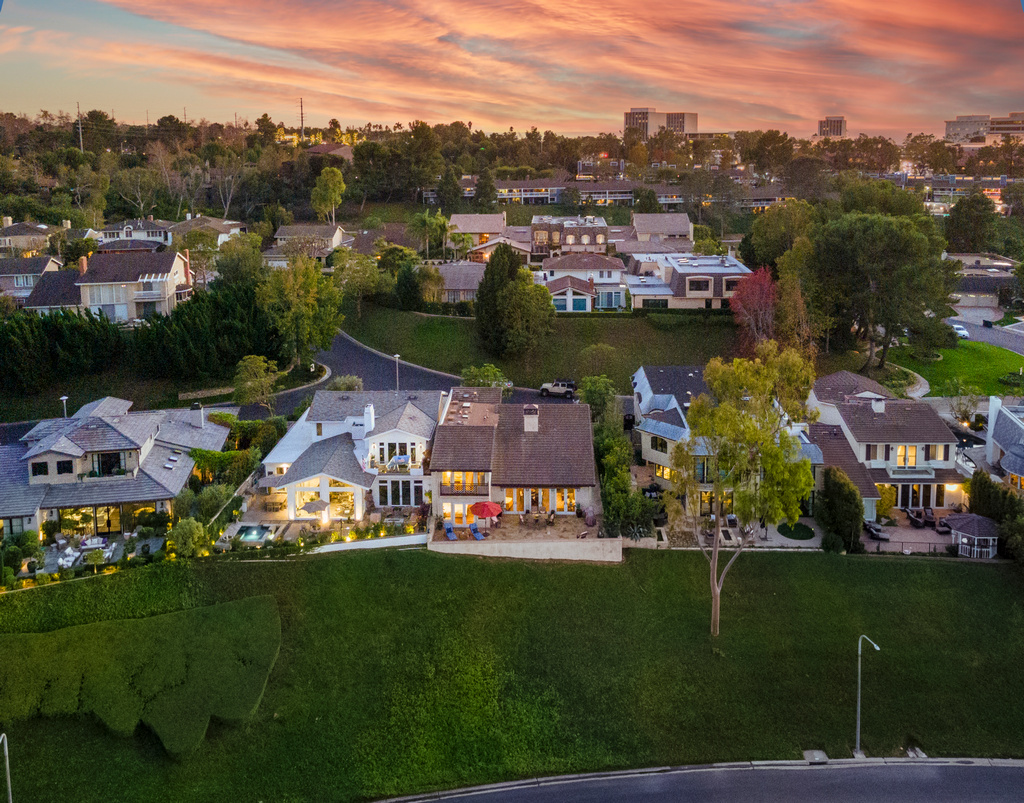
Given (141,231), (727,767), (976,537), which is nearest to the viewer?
(727,767)

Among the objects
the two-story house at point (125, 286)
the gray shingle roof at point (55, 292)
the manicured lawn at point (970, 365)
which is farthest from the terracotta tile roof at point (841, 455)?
the gray shingle roof at point (55, 292)

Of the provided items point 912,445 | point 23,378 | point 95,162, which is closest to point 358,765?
point 912,445

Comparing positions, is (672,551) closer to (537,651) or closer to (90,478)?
(537,651)

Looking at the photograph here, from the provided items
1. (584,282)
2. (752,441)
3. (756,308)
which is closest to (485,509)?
(752,441)

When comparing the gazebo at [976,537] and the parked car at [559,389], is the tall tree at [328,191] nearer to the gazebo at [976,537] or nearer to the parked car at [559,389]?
the parked car at [559,389]

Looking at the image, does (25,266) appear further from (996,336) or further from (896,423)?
(996,336)
